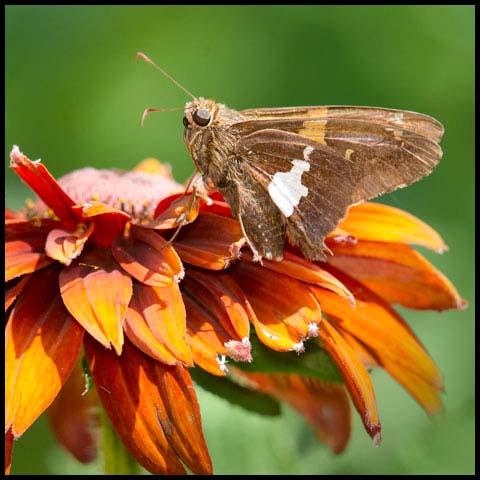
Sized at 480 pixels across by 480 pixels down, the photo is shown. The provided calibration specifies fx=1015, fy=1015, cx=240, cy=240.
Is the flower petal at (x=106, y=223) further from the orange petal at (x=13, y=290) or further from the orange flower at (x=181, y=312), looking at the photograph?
the orange petal at (x=13, y=290)

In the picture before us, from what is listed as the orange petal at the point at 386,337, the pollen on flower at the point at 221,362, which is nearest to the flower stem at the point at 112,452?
the pollen on flower at the point at 221,362

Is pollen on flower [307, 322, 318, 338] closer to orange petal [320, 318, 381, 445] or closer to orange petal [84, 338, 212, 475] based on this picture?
orange petal [320, 318, 381, 445]

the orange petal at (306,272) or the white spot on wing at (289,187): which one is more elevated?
the white spot on wing at (289,187)

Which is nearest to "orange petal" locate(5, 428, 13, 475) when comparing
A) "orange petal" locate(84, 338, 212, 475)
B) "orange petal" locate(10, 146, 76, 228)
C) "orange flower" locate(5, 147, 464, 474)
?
"orange flower" locate(5, 147, 464, 474)

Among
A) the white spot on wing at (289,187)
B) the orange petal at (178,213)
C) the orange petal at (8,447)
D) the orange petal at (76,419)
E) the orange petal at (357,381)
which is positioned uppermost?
the white spot on wing at (289,187)

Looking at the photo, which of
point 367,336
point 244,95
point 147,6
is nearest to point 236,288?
point 367,336

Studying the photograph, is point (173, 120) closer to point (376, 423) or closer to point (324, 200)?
point (324, 200)
